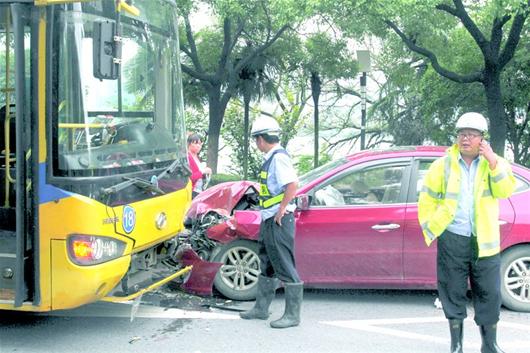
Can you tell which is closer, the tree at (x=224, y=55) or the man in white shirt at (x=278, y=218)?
the man in white shirt at (x=278, y=218)

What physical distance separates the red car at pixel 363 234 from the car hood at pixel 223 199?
0.76ft

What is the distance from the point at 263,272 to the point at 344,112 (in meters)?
25.8

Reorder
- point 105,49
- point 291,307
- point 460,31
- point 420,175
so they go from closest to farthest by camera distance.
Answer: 1. point 105,49
2. point 291,307
3. point 420,175
4. point 460,31

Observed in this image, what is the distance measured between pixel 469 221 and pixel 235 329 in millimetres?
2133

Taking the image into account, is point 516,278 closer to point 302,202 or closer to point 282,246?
point 302,202

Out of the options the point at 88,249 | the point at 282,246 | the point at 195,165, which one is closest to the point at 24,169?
the point at 88,249

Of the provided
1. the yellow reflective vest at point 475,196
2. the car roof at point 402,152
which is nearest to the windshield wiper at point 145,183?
the car roof at point 402,152

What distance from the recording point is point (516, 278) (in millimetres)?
6078

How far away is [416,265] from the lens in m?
6.09

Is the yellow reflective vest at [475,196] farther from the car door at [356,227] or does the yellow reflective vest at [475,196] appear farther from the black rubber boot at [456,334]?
the car door at [356,227]

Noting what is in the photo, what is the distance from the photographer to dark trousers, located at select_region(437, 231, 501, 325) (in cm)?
461

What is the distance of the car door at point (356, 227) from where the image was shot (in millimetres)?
6113

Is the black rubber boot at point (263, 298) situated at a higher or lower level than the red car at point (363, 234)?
lower

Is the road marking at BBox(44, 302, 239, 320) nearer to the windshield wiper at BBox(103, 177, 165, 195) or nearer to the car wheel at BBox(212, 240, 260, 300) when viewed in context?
the car wheel at BBox(212, 240, 260, 300)
